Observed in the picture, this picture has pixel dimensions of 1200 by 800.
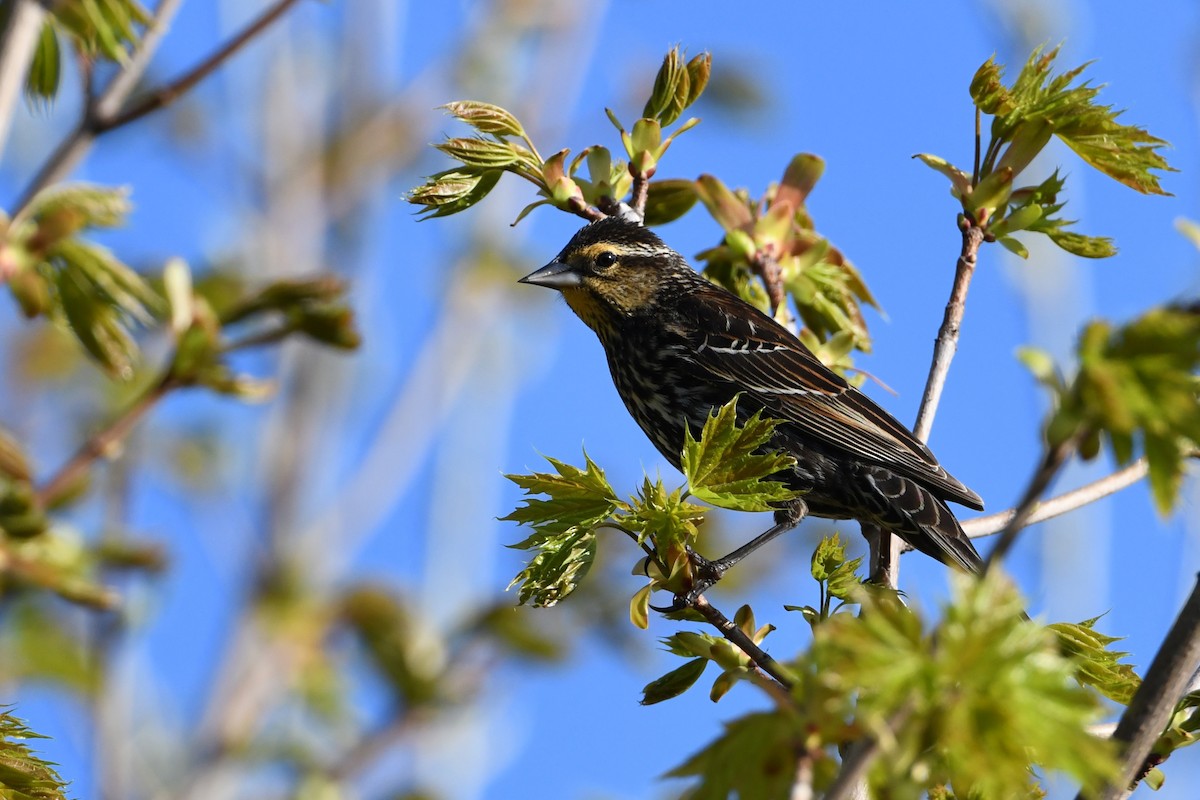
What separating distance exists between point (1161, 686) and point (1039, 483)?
1.25 ft

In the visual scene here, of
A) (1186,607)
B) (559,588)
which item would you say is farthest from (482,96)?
(1186,607)

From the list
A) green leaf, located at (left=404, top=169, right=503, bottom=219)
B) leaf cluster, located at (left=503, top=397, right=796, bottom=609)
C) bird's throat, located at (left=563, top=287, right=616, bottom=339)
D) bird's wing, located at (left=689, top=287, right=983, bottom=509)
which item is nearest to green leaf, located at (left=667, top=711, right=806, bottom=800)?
leaf cluster, located at (left=503, top=397, right=796, bottom=609)

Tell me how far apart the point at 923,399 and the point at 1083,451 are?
5.88ft

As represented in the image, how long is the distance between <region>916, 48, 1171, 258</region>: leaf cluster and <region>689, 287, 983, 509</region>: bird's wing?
1.09 meters

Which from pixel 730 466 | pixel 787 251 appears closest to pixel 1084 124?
pixel 787 251

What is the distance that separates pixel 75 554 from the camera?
2258 mm

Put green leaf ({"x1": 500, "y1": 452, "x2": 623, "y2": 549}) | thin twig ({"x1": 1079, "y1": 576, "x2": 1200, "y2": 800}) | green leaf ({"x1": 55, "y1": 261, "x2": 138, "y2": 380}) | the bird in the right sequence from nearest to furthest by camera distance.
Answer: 1. thin twig ({"x1": 1079, "y1": 576, "x2": 1200, "y2": 800})
2. green leaf ({"x1": 55, "y1": 261, "x2": 138, "y2": 380})
3. green leaf ({"x1": 500, "y1": 452, "x2": 623, "y2": 549})
4. the bird

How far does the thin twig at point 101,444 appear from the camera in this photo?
6.68ft

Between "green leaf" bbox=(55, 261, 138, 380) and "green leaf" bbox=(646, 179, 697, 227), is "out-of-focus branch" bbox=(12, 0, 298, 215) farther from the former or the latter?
"green leaf" bbox=(646, 179, 697, 227)

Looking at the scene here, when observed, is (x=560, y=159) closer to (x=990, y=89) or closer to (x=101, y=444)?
(x=990, y=89)

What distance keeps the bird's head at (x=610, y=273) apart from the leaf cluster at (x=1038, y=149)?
1435 mm

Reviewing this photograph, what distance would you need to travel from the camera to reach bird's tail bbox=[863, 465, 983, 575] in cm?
398

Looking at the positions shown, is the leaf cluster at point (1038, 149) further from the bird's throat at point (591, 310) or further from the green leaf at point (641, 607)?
the bird's throat at point (591, 310)

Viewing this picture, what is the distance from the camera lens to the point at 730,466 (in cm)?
245
